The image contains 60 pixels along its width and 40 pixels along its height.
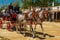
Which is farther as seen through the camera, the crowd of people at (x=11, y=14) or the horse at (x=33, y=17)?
the crowd of people at (x=11, y=14)

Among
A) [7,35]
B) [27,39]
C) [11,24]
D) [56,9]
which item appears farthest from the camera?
[56,9]

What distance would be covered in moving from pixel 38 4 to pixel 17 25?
44.8 meters

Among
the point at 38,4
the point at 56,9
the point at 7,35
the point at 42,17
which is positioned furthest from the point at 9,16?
the point at 38,4

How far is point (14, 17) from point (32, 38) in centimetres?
353

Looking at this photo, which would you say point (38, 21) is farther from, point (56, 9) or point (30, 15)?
point (56, 9)

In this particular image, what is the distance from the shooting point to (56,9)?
45906 mm

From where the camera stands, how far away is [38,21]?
64.8ft

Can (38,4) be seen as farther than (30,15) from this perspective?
Yes

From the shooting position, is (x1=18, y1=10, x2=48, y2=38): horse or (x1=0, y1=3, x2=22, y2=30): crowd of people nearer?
(x1=18, y1=10, x2=48, y2=38): horse

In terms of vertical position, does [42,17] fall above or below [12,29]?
above

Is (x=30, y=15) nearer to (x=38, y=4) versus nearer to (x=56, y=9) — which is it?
(x=56, y=9)

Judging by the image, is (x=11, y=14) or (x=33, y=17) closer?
(x=33, y=17)

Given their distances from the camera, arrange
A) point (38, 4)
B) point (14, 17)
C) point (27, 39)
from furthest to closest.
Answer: point (38, 4) → point (14, 17) → point (27, 39)

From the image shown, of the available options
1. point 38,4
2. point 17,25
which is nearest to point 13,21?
point 17,25
